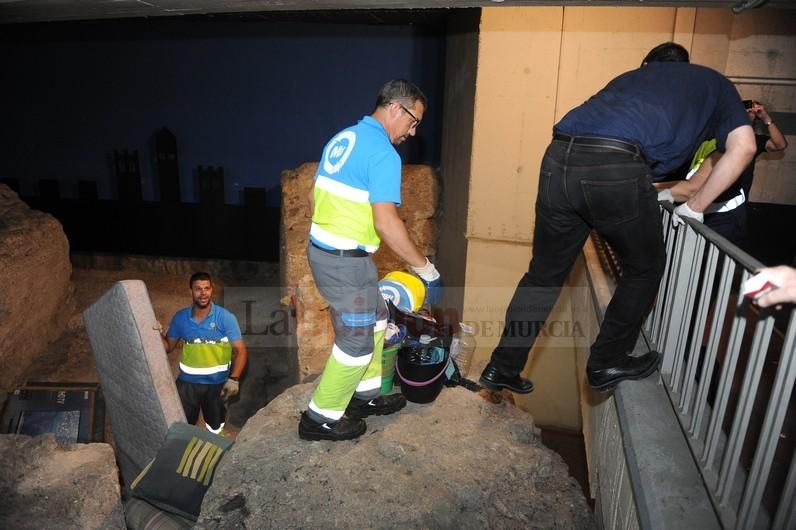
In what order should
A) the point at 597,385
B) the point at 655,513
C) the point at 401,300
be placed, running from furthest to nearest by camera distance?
the point at 401,300, the point at 597,385, the point at 655,513

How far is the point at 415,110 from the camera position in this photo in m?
2.60

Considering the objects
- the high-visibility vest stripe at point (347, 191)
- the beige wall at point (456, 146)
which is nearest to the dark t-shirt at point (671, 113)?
the high-visibility vest stripe at point (347, 191)

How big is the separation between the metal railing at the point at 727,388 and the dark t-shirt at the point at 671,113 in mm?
362

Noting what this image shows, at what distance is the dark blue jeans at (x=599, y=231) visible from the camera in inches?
85.4

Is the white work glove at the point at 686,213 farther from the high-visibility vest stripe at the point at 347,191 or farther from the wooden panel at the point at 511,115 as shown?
the wooden panel at the point at 511,115

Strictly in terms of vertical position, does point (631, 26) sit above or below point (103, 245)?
above

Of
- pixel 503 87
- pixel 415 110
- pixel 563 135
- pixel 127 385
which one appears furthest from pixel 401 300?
pixel 503 87

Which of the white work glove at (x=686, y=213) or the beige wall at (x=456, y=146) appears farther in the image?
the beige wall at (x=456, y=146)

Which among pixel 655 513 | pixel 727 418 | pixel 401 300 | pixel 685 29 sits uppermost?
pixel 685 29

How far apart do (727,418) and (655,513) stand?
1505 millimetres

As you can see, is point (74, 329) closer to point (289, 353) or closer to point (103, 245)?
point (289, 353)

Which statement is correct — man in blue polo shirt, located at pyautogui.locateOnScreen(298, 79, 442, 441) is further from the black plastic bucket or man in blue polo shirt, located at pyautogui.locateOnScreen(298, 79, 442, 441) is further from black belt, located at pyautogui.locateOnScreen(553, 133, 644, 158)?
black belt, located at pyautogui.locateOnScreen(553, 133, 644, 158)

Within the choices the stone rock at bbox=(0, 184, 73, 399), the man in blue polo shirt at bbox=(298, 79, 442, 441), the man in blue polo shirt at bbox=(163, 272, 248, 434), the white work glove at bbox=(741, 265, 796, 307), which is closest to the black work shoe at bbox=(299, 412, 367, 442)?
the man in blue polo shirt at bbox=(298, 79, 442, 441)

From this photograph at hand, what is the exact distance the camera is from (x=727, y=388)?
1.81 m
